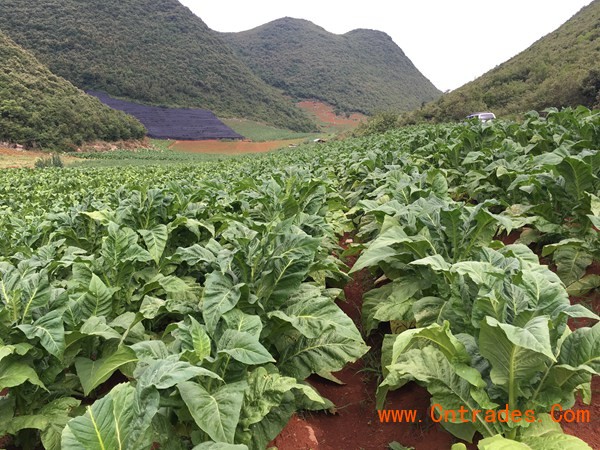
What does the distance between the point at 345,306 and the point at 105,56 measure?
3618 inches

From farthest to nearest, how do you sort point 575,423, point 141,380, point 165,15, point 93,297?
1. point 165,15
2. point 93,297
3. point 575,423
4. point 141,380

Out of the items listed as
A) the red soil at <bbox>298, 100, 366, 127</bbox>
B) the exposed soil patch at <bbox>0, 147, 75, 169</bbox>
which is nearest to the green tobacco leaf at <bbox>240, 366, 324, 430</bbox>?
the exposed soil patch at <bbox>0, 147, 75, 169</bbox>

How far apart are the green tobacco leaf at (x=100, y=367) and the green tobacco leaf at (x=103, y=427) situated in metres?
0.53

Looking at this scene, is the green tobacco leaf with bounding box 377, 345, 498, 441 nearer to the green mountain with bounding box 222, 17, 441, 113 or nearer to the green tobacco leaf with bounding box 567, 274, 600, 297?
the green tobacco leaf with bounding box 567, 274, 600, 297

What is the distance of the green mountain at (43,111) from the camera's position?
138 ft

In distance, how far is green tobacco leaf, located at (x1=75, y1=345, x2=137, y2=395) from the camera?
1.86m

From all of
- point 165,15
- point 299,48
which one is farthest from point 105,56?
point 299,48

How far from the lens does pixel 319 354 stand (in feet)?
7.14

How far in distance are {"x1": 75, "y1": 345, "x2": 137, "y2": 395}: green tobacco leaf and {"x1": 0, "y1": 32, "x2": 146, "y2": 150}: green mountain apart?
1954 inches

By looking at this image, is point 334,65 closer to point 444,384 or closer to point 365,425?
point 365,425

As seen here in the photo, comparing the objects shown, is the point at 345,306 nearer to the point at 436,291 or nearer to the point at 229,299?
the point at 436,291

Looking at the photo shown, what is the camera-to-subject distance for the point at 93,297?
2428 millimetres

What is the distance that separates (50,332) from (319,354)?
1355 millimetres

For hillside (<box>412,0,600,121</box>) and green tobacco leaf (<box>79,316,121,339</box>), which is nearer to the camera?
green tobacco leaf (<box>79,316,121,339</box>)
